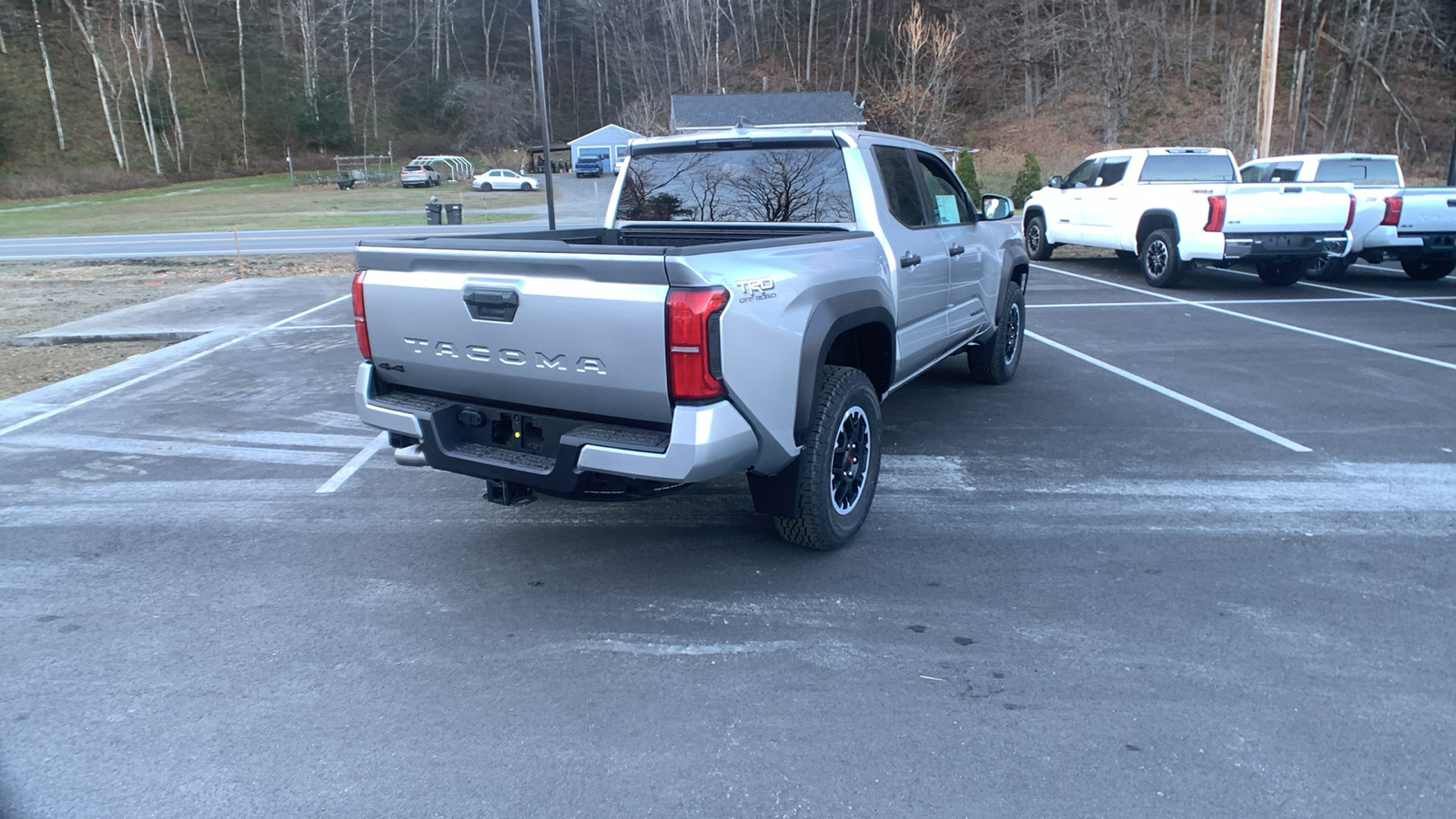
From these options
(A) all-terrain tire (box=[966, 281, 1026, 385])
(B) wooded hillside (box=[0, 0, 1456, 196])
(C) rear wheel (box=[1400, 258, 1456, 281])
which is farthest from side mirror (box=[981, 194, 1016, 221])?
(B) wooded hillside (box=[0, 0, 1456, 196])

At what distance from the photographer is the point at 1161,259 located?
45.3ft

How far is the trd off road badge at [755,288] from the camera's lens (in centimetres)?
384

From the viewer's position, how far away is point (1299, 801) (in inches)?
112

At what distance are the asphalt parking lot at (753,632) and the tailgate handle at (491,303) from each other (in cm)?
125

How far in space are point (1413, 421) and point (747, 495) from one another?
4.81m

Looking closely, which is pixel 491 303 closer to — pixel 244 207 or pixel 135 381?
pixel 135 381

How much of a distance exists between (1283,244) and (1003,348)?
6.52 m

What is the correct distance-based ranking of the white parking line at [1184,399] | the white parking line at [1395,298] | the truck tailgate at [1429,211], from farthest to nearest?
the truck tailgate at [1429,211] → the white parking line at [1395,298] → the white parking line at [1184,399]

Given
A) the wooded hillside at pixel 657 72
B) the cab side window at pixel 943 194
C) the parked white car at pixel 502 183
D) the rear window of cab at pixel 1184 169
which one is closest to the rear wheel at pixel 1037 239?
the rear window of cab at pixel 1184 169

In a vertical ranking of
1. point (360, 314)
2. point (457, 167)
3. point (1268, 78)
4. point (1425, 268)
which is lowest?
point (1425, 268)

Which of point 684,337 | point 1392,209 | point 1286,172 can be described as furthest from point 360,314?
point 1286,172

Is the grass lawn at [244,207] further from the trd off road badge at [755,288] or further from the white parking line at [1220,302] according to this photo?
the trd off road badge at [755,288]

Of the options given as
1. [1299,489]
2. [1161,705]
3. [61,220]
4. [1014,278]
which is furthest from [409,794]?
[61,220]

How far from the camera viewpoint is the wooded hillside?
155 ft
